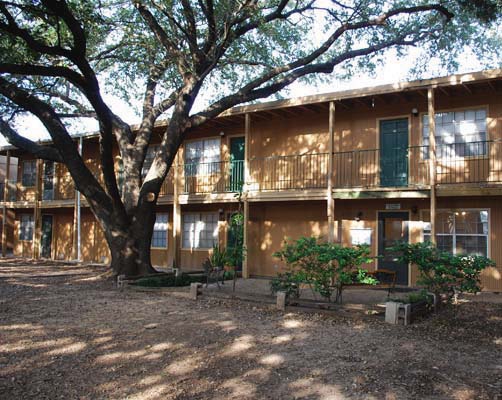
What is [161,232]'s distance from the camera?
18.5 metres

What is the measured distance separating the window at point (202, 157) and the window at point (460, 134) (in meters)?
→ 7.26

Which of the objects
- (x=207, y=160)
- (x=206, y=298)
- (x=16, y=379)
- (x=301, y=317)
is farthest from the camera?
(x=207, y=160)

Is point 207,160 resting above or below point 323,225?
above

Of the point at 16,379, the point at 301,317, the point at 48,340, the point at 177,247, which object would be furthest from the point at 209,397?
the point at 177,247

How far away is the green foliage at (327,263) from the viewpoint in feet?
27.2

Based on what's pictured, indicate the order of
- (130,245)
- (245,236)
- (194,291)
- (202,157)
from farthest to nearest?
(202,157), (245,236), (130,245), (194,291)

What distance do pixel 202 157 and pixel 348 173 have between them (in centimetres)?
582

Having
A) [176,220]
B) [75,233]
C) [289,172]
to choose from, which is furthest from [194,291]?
[75,233]

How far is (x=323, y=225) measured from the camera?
568 inches

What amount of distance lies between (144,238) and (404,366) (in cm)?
905

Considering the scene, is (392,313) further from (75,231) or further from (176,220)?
(75,231)

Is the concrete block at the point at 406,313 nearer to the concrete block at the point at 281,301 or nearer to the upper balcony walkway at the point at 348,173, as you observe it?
the concrete block at the point at 281,301

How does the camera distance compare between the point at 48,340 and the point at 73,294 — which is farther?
the point at 73,294

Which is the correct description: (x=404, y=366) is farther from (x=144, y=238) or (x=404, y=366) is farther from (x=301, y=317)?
(x=144, y=238)
